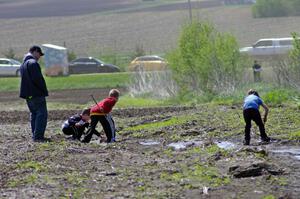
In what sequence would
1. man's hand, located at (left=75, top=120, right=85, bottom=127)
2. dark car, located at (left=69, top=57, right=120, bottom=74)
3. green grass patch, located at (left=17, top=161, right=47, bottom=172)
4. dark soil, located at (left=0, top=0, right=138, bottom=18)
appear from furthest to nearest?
dark soil, located at (left=0, top=0, right=138, bottom=18) < dark car, located at (left=69, top=57, right=120, bottom=74) < man's hand, located at (left=75, top=120, right=85, bottom=127) < green grass patch, located at (left=17, top=161, right=47, bottom=172)

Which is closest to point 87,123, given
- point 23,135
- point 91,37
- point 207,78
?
point 23,135

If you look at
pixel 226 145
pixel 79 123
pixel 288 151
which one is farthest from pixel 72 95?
pixel 288 151

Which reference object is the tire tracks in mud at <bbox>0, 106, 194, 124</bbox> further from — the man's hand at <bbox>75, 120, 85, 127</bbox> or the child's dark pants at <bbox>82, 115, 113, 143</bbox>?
the child's dark pants at <bbox>82, 115, 113, 143</bbox>

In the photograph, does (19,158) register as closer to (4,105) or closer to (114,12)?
(4,105)

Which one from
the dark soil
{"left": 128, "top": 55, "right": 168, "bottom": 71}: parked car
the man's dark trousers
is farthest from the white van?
the man's dark trousers

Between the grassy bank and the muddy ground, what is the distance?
29.8 m

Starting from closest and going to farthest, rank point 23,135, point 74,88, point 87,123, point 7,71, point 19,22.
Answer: point 87,123 < point 23,135 < point 74,88 < point 7,71 < point 19,22

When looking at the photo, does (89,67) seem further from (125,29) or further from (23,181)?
(23,181)

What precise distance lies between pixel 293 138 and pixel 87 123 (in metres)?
4.93

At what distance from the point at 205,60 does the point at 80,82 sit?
65.3 ft

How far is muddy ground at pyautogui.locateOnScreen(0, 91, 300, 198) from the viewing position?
45.0ft

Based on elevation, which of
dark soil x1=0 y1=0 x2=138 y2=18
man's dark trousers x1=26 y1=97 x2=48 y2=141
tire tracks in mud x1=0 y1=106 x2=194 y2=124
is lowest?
dark soil x1=0 y1=0 x2=138 y2=18

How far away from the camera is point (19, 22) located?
319ft

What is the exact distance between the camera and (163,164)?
54.5ft
